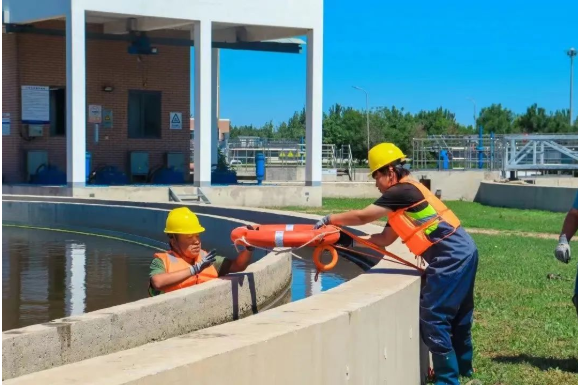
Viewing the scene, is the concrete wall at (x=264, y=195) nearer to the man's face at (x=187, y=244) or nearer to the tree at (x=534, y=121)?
the man's face at (x=187, y=244)

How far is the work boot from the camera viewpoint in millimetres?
6047

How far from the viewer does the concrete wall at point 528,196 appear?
1053 inches

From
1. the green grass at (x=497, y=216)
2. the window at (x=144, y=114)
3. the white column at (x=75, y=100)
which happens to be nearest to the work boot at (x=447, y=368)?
the green grass at (x=497, y=216)

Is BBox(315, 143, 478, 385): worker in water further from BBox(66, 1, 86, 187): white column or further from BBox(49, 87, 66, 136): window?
BBox(49, 87, 66, 136): window

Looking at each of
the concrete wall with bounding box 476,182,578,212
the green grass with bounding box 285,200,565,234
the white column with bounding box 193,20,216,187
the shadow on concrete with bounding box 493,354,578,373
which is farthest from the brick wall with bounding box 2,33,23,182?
the shadow on concrete with bounding box 493,354,578,373

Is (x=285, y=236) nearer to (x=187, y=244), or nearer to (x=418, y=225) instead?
(x=418, y=225)

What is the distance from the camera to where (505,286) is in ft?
36.3

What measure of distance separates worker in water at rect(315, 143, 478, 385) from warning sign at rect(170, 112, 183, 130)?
24876 millimetres

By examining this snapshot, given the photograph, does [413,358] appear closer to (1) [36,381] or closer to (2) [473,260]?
(2) [473,260]

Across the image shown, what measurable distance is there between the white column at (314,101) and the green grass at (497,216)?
1.20 meters

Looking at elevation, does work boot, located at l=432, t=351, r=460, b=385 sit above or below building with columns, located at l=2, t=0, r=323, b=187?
below

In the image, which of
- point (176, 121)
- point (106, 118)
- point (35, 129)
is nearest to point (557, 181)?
point (176, 121)

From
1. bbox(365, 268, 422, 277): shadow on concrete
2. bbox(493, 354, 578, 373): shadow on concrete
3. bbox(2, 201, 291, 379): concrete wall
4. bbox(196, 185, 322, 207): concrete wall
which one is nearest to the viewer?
bbox(2, 201, 291, 379): concrete wall

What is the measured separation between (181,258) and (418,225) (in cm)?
203
